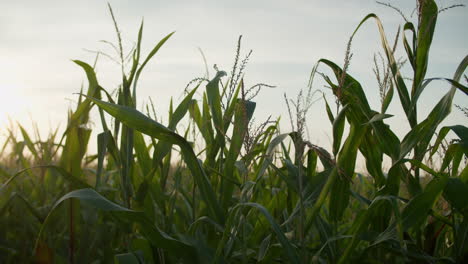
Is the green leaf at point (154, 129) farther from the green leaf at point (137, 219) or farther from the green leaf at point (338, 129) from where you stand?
the green leaf at point (338, 129)

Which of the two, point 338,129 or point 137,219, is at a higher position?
point 338,129

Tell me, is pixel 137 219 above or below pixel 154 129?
below

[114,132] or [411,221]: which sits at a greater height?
[114,132]

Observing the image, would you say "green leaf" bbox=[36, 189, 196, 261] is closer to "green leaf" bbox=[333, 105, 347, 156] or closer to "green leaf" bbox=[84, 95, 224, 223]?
"green leaf" bbox=[84, 95, 224, 223]

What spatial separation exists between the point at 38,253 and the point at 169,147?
0.57 m

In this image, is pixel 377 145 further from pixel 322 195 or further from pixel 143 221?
pixel 143 221

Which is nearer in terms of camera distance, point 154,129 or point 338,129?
point 154,129

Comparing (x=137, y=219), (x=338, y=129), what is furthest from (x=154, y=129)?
(x=338, y=129)

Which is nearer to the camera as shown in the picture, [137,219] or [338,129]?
[137,219]

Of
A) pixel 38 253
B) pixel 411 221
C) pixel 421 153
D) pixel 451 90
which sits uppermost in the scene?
pixel 451 90

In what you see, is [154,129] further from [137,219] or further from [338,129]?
[338,129]

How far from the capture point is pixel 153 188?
5.41 ft

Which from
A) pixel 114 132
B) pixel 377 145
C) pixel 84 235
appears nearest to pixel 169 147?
pixel 114 132

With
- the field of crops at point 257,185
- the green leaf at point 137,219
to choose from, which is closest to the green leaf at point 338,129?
the field of crops at point 257,185
